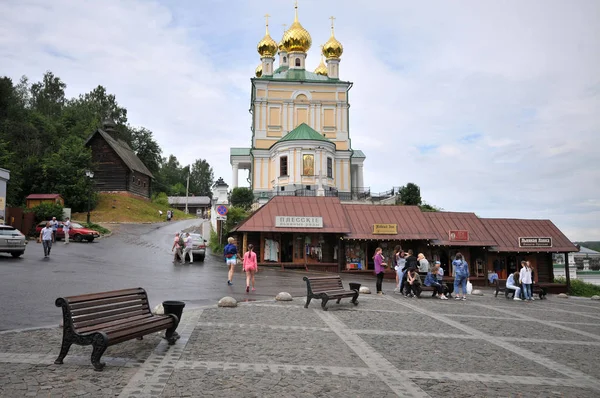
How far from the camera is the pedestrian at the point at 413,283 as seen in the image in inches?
631

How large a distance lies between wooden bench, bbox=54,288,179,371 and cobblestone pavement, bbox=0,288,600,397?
1.05 ft

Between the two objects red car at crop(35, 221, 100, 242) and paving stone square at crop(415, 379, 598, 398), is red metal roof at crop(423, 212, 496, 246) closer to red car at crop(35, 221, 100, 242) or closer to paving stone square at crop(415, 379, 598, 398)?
red car at crop(35, 221, 100, 242)

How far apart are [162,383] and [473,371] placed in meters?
4.25

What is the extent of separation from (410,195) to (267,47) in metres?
26.5

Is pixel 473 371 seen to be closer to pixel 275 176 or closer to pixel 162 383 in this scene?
pixel 162 383

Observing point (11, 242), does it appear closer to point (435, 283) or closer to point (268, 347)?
point (435, 283)

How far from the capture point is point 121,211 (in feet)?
168

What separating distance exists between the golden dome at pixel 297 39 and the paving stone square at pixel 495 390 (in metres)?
51.9

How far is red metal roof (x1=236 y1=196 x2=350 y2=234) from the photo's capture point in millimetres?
25844

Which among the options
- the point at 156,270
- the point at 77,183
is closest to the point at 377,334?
the point at 156,270

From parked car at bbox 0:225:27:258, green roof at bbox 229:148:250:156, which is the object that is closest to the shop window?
green roof at bbox 229:148:250:156

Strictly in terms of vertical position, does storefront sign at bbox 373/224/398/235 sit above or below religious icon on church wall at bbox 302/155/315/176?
below

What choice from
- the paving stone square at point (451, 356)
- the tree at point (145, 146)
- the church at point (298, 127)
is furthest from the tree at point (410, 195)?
the tree at point (145, 146)

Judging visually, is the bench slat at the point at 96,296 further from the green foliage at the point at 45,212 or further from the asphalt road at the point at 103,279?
the green foliage at the point at 45,212
